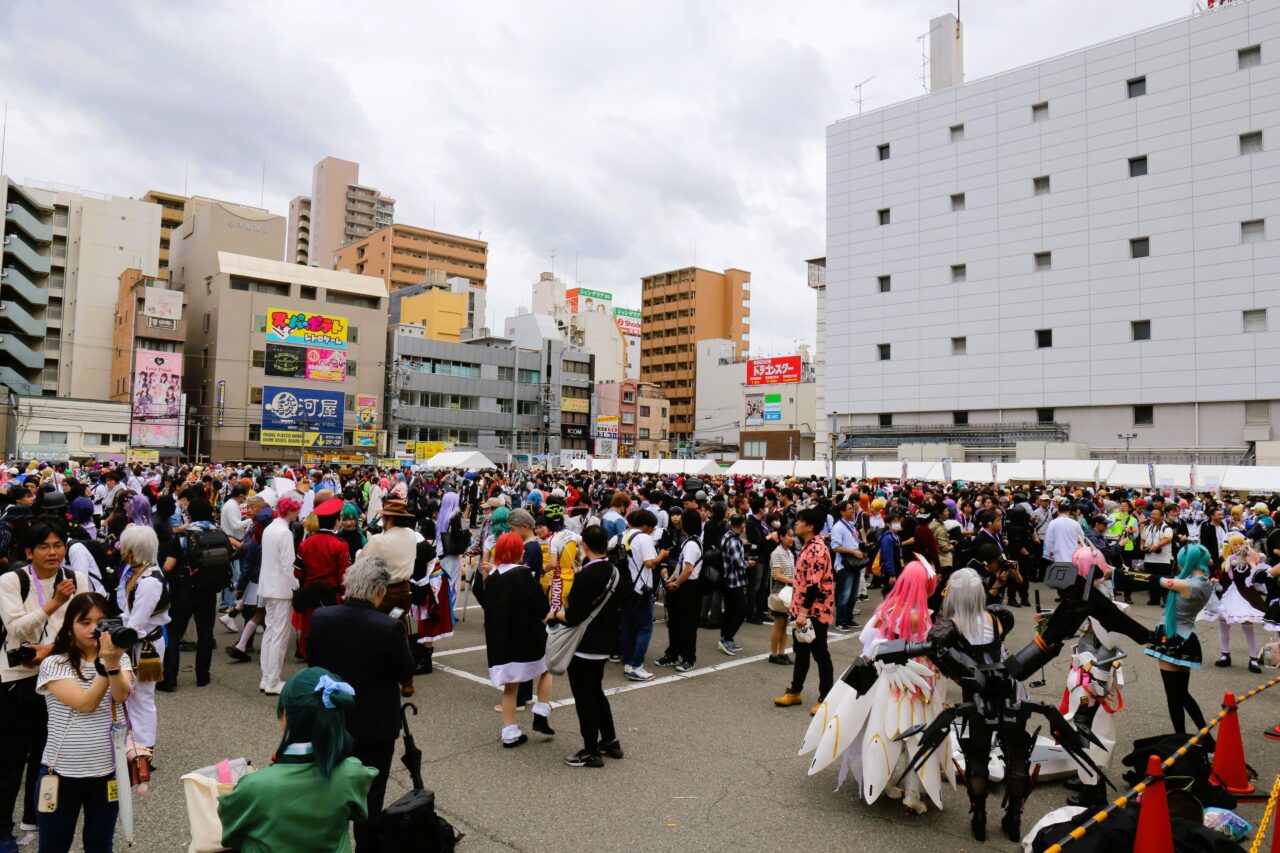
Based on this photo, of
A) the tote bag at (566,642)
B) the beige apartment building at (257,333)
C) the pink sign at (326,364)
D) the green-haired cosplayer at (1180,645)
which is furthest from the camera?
the pink sign at (326,364)

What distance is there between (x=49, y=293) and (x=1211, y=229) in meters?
80.3

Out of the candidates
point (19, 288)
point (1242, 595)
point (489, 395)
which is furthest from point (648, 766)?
point (489, 395)

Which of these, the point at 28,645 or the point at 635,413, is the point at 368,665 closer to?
the point at 28,645

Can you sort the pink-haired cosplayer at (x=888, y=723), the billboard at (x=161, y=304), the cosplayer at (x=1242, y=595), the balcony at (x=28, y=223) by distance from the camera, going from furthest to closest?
the billboard at (x=161, y=304) < the balcony at (x=28, y=223) < the cosplayer at (x=1242, y=595) < the pink-haired cosplayer at (x=888, y=723)

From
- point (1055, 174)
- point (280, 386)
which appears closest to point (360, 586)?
point (1055, 174)

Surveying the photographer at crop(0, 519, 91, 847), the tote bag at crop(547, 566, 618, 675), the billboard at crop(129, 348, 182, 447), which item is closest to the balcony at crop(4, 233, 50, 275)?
the billboard at crop(129, 348, 182, 447)

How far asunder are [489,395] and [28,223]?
3730cm

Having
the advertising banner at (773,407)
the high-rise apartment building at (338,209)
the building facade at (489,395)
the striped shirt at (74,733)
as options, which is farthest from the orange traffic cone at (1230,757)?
the high-rise apartment building at (338,209)

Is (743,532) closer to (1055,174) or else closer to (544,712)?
(544,712)

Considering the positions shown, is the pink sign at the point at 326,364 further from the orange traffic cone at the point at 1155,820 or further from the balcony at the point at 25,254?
the orange traffic cone at the point at 1155,820

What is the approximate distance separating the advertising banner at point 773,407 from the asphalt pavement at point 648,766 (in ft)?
246

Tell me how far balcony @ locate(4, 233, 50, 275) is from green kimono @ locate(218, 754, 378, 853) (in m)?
69.3

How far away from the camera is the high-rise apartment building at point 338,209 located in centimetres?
11081

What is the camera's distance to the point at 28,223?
56062mm
